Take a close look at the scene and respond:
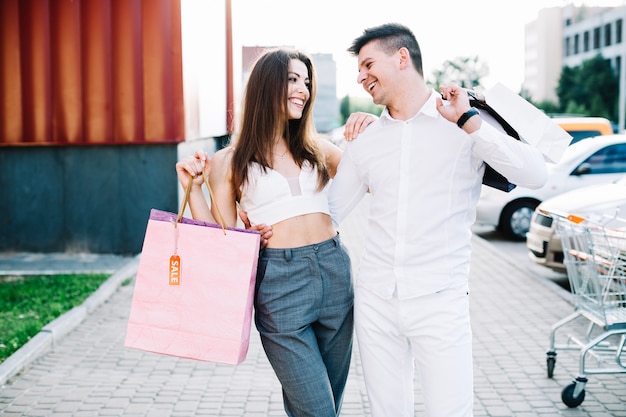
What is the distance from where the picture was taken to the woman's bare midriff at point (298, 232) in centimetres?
337

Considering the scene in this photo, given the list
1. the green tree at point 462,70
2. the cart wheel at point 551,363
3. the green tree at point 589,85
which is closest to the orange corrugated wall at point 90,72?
the cart wheel at point 551,363

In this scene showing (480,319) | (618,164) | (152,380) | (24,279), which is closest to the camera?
(152,380)

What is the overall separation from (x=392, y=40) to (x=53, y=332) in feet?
14.4

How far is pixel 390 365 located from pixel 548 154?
3.41 feet

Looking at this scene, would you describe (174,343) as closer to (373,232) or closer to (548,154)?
(373,232)

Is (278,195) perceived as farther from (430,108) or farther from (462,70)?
(462,70)

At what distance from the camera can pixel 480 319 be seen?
750cm

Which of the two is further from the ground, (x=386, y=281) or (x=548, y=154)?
(x=548, y=154)

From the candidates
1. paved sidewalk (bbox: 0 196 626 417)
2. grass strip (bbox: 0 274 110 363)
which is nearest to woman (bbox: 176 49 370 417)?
paved sidewalk (bbox: 0 196 626 417)

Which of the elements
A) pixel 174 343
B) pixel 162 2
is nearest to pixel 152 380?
pixel 174 343

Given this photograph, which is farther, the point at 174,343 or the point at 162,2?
the point at 162,2

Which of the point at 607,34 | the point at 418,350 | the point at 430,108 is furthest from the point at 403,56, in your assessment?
the point at 607,34

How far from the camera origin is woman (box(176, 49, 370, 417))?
130 inches

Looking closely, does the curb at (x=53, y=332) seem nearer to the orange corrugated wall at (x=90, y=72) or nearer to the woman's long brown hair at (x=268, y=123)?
the orange corrugated wall at (x=90, y=72)
